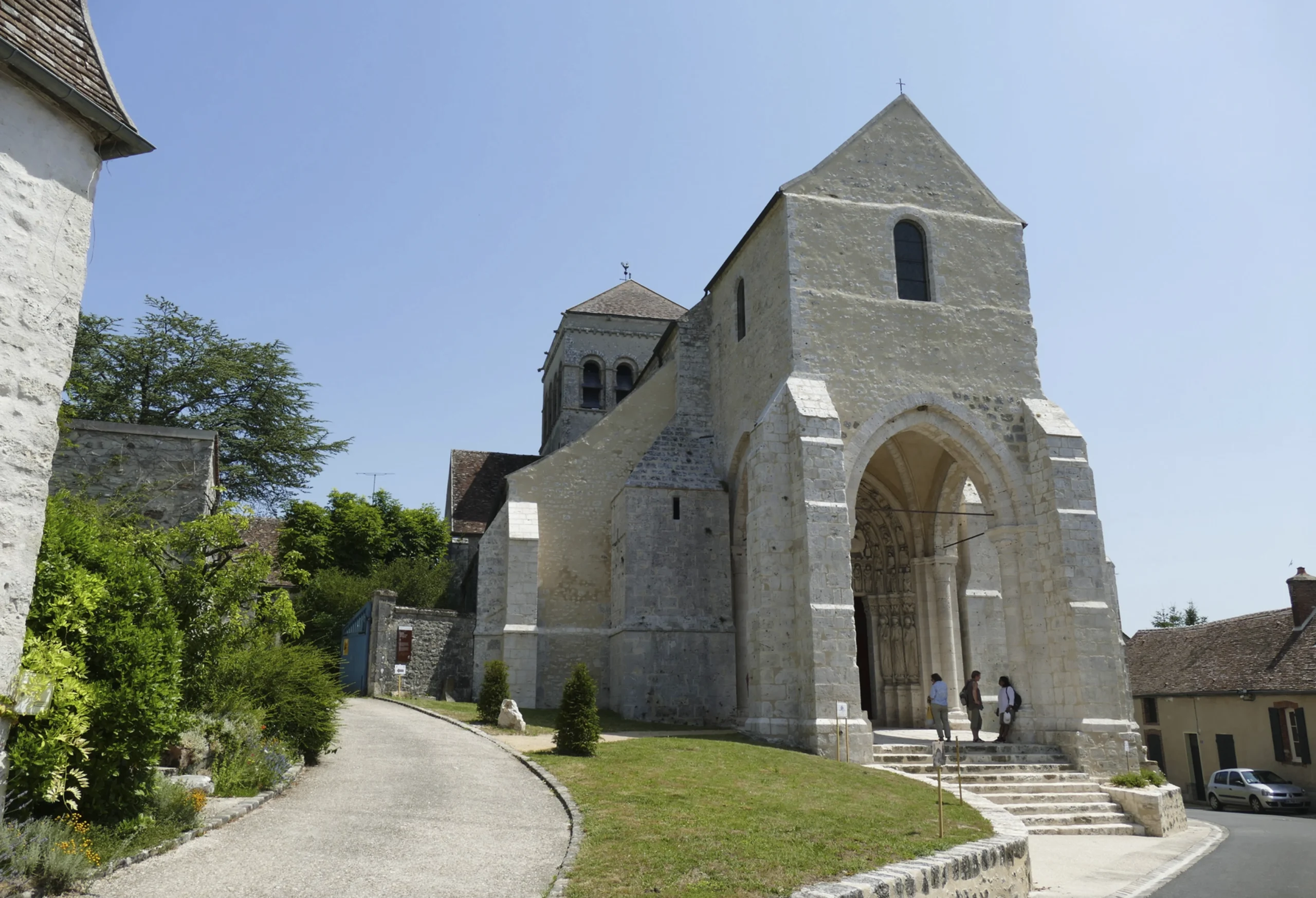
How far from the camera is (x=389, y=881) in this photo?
648cm

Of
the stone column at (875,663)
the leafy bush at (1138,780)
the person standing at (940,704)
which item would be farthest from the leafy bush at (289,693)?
the stone column at (875,663)

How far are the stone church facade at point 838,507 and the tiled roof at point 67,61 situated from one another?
10.7 metres

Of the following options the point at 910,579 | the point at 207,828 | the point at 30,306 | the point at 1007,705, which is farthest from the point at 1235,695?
the point at 30,306

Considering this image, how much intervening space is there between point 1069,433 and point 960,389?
202cm

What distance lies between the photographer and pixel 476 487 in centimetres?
3180

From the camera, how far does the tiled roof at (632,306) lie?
3441 centimetres

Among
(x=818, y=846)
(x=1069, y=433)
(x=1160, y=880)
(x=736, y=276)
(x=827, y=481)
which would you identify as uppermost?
(x=736, y=276)

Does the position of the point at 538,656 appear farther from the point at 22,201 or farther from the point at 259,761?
the point at 22,201

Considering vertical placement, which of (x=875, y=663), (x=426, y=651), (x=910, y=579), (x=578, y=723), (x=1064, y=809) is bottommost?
(x=1064, y=809)

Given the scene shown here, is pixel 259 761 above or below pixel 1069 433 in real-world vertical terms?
below

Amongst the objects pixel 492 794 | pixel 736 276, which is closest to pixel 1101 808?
pixel 492 794

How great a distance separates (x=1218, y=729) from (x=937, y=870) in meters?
24.2

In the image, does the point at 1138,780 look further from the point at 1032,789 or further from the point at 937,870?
the point at 937,870

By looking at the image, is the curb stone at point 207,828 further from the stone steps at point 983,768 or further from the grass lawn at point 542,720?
the stone steps at point 983,768
